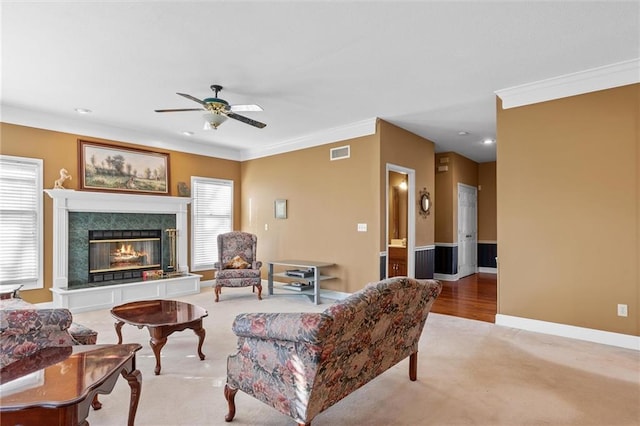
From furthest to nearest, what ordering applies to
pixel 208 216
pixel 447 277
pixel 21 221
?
pixel 447 277 < pixel 208 216 < pixel 21 221

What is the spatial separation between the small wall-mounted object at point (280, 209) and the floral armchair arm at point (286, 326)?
4.72m

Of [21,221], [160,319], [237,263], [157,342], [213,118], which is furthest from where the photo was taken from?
[237,263]

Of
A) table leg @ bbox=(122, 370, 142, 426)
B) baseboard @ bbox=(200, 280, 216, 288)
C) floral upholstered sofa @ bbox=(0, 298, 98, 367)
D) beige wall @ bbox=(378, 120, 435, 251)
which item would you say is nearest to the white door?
beige wall @ bbox=(378, 120, 435, 251)

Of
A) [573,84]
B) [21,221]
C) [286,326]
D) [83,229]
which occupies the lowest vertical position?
[286,326]

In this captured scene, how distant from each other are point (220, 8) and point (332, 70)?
4.52 feet

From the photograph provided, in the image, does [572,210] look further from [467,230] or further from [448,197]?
[467,230]

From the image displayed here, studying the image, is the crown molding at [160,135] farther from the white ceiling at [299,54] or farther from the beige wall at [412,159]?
the beige wall at [412,159]

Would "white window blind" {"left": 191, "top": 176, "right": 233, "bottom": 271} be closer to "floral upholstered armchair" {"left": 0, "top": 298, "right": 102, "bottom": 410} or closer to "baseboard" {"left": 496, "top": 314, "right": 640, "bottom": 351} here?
"floral upholstered armchair" {"left": 0, "top": 298, "right": 102, "bottom": 410}

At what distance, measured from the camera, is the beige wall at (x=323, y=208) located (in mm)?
5445

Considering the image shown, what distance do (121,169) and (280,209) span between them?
9.38ft

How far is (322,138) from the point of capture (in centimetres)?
612

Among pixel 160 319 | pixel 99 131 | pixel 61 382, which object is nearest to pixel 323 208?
pixel 160 319

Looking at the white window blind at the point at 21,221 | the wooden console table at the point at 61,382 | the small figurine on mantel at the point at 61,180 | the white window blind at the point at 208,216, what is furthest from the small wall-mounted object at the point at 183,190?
the wooden console table at the point at 61,382

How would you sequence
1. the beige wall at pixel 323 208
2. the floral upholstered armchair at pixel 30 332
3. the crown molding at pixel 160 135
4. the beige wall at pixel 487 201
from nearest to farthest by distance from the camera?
the floral upholstered armchair at pixel 30 332 < the crown molding at pixel 160 135 < the beige wall at pixel 323 208 < the beige wall at pixel 487 201
